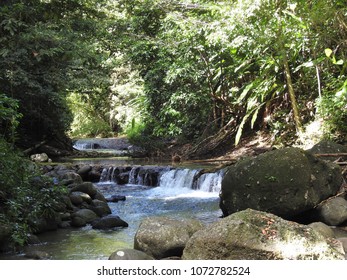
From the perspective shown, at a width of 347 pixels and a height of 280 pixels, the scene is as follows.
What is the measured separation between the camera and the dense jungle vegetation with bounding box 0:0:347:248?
24.6 feet

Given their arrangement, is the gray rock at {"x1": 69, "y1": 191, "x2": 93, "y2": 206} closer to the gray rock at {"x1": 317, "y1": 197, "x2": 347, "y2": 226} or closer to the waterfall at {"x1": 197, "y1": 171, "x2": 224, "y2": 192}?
the waterfall at {"x1": 197, "y1": 171, "x2": 224, "y2": 192}

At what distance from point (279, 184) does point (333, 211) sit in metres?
0.98

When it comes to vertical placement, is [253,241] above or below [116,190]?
above

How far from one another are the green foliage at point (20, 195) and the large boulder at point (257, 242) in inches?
94.7

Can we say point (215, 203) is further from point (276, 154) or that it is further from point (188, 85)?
point (188, 85)

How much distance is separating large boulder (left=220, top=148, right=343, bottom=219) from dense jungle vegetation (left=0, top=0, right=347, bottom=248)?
1327mm

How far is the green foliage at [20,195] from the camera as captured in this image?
199 inches

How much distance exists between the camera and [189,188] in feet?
35.5

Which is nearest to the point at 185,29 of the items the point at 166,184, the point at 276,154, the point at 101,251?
the point at 166,184

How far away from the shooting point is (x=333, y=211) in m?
6.17

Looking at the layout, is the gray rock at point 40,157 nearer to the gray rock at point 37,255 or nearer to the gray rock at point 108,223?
the gray rock at point 108,223

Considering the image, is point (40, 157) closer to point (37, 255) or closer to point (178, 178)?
point (178, 178)
